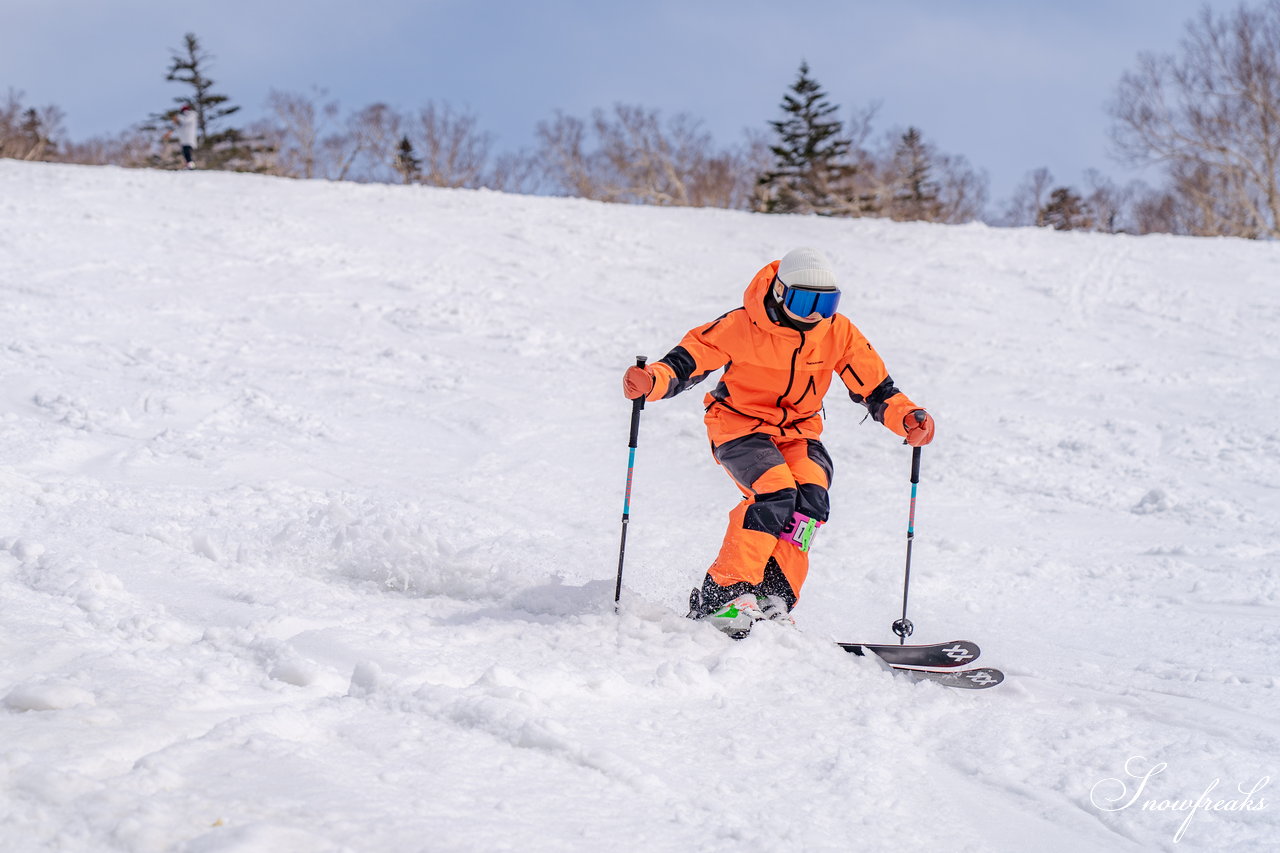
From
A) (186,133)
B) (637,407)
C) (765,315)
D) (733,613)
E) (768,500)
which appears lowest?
(733,613)

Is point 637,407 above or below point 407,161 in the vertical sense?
below

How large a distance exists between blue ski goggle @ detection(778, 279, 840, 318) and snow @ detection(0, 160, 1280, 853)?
1325mm

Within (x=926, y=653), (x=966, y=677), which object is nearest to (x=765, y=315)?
(x=926, y=653)

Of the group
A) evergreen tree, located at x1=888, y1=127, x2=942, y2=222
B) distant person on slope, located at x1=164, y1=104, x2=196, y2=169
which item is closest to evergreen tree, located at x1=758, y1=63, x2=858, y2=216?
evergreen tree, located at x1=888, y1=127, x2=942, y2=222

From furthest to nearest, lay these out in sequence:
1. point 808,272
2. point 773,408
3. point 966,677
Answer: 1. point 773,408
2. point 808,272
3. point 966,677

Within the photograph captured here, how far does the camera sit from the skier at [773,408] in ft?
12.3

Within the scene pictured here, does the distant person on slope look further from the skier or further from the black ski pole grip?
the skier

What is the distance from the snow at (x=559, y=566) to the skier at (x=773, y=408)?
31cm

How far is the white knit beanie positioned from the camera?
3752mm

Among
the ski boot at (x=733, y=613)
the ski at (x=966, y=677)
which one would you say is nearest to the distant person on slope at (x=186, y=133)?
the ski boot at (x=733, y=613)

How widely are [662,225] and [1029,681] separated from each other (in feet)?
42.3

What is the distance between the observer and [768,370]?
399cm

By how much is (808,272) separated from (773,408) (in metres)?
0.64

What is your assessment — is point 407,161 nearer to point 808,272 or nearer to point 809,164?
point 809,164
